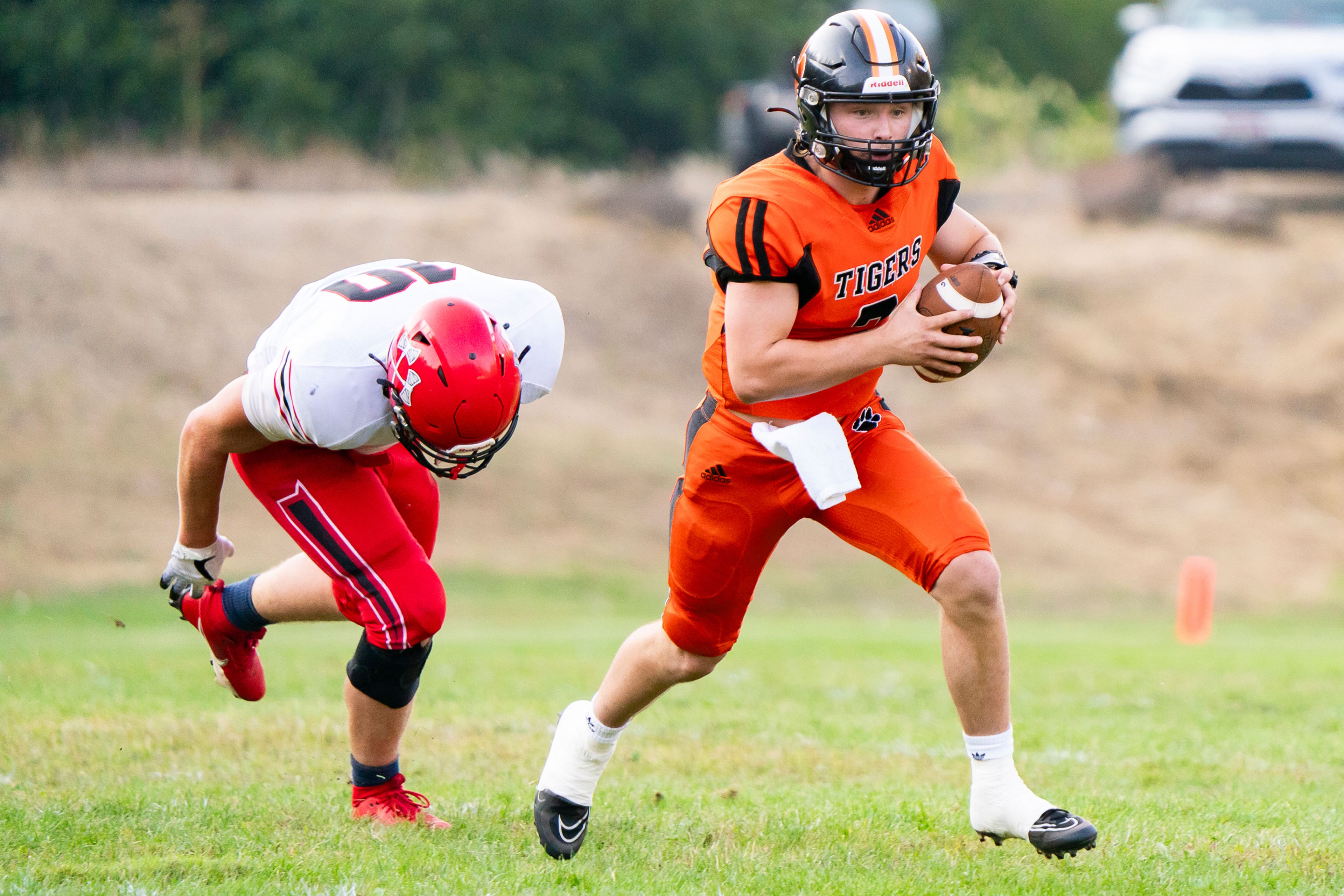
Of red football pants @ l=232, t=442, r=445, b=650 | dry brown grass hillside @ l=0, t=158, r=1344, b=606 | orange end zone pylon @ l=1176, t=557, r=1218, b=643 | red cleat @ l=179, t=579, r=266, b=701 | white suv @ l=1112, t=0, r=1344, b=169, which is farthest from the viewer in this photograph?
white suv @ l=1112, t=0, r=1344, b=169

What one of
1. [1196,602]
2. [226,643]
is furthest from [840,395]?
[1196,602]

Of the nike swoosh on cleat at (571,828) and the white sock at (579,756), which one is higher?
the white sock at (579,756)

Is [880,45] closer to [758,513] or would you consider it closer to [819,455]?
[819,455]

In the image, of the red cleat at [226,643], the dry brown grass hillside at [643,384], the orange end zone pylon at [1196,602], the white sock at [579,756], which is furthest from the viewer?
the dry brown grass hillside at [643,384]

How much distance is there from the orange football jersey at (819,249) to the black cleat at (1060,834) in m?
1.20

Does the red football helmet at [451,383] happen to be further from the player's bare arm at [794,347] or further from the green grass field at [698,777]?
the green grass field at [698,777]

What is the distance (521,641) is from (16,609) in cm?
515

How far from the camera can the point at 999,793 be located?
3.89 meters

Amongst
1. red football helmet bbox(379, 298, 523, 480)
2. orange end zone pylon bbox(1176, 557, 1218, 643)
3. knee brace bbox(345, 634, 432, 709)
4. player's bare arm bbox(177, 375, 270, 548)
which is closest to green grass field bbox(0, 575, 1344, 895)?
knee brace bbox(345, 634, 432, 709)

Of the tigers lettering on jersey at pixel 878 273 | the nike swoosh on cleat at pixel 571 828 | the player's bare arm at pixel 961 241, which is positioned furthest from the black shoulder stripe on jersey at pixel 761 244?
the nike swoosh on cleat at pixel 571 828

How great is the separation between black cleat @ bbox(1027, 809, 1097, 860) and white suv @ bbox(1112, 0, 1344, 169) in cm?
1585

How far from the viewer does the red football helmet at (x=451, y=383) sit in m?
3.79

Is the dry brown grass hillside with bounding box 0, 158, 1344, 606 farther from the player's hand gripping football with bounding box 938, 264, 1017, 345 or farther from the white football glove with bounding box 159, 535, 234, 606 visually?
the player's hand gripping football with bounding box 938, 264, 1017, 345

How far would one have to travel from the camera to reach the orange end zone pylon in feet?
36.7
